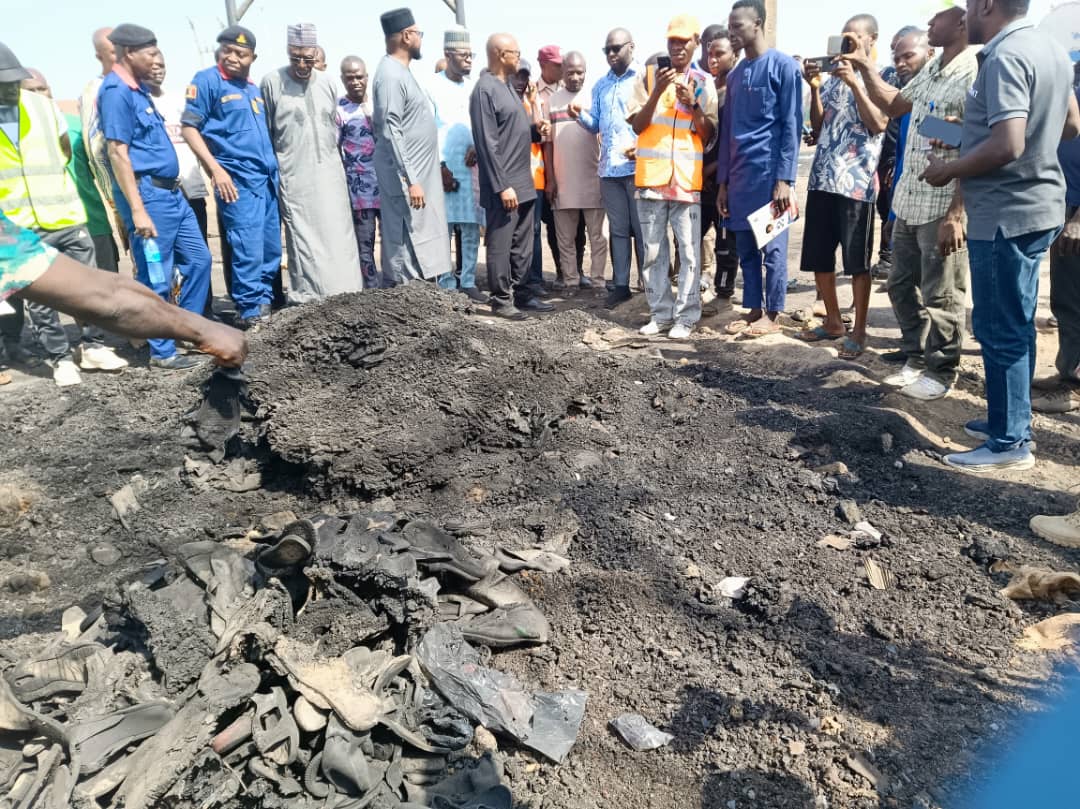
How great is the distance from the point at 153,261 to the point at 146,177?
61cm

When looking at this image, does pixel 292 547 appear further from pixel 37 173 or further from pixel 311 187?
pixel 311 187

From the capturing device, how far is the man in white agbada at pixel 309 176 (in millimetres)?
6309

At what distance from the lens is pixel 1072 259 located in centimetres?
447

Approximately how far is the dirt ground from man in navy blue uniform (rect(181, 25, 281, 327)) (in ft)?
3.93

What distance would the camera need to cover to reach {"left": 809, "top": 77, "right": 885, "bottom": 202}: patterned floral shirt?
5.17 meters

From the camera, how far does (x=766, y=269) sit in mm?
5949

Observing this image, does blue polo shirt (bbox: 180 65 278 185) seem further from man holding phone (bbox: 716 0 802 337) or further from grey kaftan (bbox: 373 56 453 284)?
man holding phone (bbox: 716 0 802 337)

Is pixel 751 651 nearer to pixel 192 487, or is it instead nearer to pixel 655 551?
pixel 655 551

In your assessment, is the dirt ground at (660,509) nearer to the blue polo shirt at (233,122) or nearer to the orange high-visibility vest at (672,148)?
the orange high-visibility vest at (672,148)

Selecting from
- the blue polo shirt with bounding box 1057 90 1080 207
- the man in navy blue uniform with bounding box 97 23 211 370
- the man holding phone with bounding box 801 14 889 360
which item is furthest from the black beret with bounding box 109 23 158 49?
the blue polo shirt with bounding box 1057 90 1080 207

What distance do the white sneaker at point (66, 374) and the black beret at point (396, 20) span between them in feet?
11.5

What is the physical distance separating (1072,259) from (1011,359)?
1.34 metres

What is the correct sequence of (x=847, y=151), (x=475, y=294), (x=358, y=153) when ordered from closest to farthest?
(x=847, y=151) → (x=358, y=153) → (x=475, y=294)

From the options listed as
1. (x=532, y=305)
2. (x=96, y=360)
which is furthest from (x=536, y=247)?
(x=96, y=360)
